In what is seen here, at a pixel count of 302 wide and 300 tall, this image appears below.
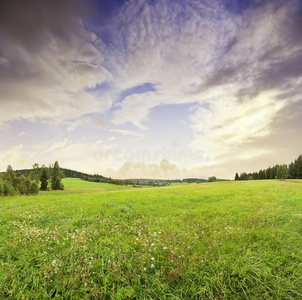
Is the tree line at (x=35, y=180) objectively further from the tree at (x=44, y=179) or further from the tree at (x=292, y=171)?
the tree at (x=292, y=171)

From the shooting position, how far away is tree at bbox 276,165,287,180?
84875mm

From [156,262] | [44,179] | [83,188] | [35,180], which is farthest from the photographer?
[83,188]

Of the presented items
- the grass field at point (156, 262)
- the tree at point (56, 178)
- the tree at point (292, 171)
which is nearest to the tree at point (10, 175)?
the tree at point (56, 178)

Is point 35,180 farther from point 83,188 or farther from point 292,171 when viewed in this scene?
point 292,171

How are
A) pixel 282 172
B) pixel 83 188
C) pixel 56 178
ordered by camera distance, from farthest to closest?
pixel 83 188 < pixel 282 172 < pixel 56 178

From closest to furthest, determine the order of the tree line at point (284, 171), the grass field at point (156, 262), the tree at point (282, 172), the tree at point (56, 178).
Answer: the grass field at point (156, 262), the tree line at point (284, 171), the tree at point (56, 178), the tree at point (282, 172)

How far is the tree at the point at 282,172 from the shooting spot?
84875 mm

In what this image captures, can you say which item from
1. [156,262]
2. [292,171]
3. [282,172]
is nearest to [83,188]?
[156,262]

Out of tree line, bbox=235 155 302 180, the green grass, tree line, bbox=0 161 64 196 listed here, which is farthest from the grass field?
tree line, bbox=235 155 302 180

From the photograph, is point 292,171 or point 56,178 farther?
point 292,171

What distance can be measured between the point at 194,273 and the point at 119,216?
607cm

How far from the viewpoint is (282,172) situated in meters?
85.2

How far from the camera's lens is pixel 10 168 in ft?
218

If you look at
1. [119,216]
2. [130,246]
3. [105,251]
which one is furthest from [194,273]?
[119,216]
